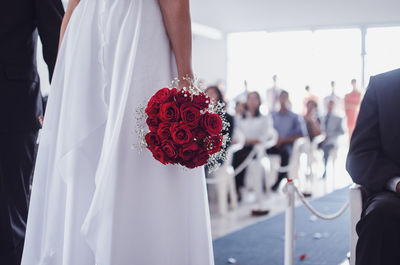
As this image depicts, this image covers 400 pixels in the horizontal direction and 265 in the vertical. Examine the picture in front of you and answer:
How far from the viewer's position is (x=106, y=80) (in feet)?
6.18

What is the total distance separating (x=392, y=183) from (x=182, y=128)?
1.18 meters

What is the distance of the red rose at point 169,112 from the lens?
164 cm

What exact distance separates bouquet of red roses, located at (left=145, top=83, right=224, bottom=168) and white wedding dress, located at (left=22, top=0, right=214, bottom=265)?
5.9 inches

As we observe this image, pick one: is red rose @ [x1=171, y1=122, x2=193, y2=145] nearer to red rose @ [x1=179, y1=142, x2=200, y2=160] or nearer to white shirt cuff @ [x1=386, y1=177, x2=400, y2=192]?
red rose @ [x1=179, y1=142, x2=200, y2=160]

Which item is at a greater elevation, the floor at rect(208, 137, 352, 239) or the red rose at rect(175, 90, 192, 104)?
the red rose at rect(175, 90, 192, 104)

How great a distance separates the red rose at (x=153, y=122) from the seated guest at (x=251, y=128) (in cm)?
548

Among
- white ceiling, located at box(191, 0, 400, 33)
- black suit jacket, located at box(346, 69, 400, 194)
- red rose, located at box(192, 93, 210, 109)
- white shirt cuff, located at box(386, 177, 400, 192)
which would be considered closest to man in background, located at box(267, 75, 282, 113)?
white ceiling, located at box(191, 0, 400, 33)

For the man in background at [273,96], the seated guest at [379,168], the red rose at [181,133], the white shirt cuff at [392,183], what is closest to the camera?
the red rose at [181,133]

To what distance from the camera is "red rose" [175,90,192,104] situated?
1683mm

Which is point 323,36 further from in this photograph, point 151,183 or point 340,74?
point 151,183

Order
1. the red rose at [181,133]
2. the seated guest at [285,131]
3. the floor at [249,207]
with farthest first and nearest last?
the seated guest at [285,131], the floor at [249,207], the red rose at [181,133]

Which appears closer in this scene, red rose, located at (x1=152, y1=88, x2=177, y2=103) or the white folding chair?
red rose, located at (x1=152, y1=88, x2=177, y2=103)

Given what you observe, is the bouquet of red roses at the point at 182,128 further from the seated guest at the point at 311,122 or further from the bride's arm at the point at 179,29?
the seated guest at the point at 311,122

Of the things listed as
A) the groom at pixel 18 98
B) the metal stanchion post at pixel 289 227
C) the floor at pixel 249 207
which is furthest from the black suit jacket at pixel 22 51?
the floor at pixel 249 207
